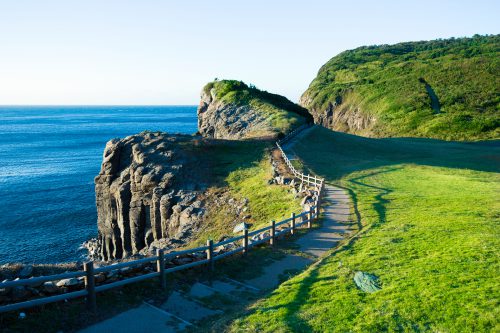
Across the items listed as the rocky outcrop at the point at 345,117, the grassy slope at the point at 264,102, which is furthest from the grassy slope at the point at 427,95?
the grassy slope at the point at 264,102

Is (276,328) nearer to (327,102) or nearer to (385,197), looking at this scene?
(385,197)

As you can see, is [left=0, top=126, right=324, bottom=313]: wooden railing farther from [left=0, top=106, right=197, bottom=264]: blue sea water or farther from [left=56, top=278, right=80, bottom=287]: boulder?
[left=0, top=106, right=197, bottom=264]: blue sea water

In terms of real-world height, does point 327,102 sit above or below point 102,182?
above

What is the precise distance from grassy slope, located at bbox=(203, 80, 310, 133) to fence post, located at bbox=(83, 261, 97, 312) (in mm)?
49541

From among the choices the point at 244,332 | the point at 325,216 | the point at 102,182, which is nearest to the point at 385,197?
the point at 325,216

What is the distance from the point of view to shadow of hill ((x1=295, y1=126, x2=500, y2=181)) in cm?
4438

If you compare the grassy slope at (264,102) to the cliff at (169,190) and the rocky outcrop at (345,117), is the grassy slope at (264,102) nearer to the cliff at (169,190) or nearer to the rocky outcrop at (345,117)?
the cliff at (169,190)

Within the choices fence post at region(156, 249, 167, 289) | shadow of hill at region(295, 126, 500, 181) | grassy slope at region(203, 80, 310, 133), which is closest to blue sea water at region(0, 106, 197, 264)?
shadow of hill at region(295, 126, 500, 181)

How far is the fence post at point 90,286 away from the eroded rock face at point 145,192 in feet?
67.7

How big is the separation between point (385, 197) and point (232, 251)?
16.3m

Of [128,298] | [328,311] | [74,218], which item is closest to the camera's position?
[328,311]

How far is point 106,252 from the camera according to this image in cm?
4594

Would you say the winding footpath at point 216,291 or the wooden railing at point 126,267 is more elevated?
the wooden railing at point 126,267

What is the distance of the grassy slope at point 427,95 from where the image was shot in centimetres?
9044
